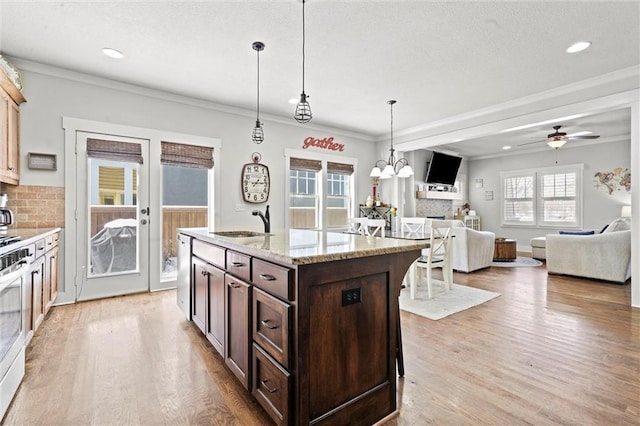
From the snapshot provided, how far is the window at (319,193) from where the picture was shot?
5812 mm

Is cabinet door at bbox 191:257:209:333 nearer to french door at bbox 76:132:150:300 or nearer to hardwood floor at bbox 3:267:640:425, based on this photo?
hardwood floor at bbox 3:267:640:425

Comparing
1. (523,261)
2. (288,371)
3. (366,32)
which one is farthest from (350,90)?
(523,261)

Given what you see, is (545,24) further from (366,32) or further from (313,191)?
(313,191)

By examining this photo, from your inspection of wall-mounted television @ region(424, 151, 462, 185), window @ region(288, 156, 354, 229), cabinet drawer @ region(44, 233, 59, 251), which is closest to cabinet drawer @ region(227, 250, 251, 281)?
cabinet drawer @ region(44, 233, 59, 251)

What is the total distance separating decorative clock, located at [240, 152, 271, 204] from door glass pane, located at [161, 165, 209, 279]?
58 centimetres

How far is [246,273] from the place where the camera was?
1.78 m

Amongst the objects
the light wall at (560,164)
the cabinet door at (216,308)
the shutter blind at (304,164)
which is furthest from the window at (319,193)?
the light wall at (560,164)

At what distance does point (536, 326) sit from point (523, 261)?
4.22 meters

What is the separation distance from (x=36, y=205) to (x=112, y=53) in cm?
190

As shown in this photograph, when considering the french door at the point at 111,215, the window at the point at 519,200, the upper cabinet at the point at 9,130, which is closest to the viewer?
the upper cabinet at the point at 9,130

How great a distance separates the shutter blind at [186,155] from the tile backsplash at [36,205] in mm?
1249

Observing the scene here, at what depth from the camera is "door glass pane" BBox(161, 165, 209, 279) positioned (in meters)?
4.41

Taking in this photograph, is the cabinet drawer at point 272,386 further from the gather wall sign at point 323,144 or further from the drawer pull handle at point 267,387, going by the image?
the gather wall sign at point 323,144

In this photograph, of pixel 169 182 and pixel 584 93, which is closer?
pixel 584 93
